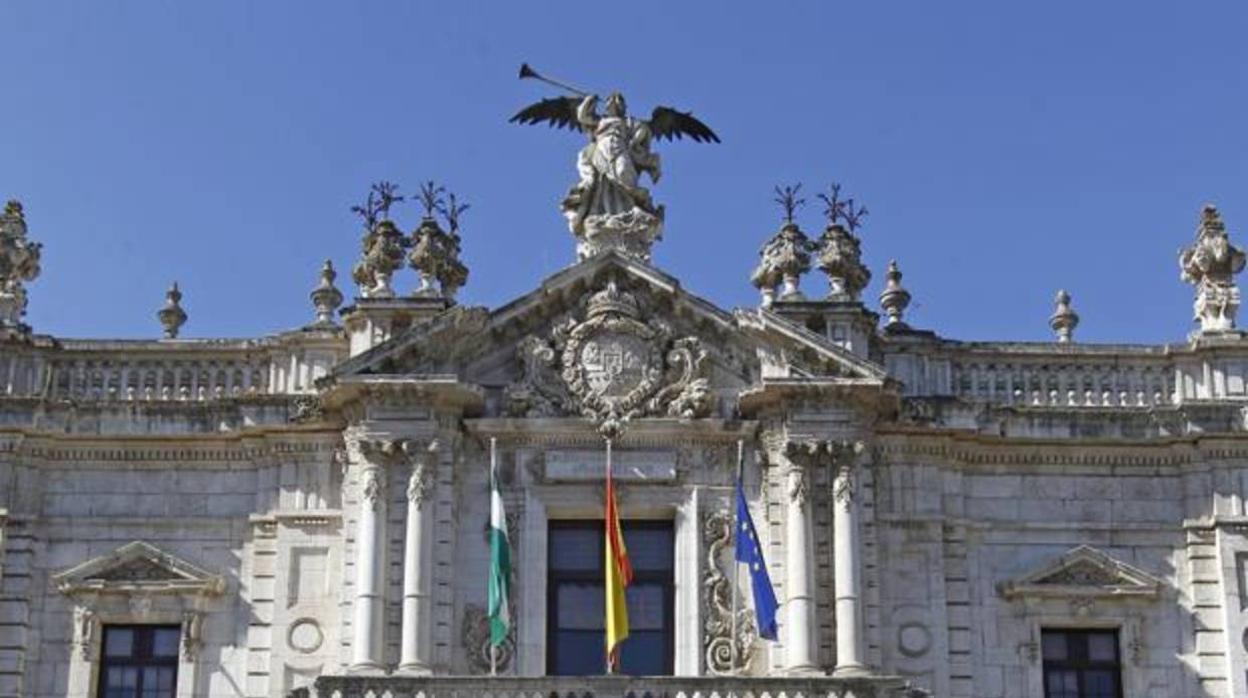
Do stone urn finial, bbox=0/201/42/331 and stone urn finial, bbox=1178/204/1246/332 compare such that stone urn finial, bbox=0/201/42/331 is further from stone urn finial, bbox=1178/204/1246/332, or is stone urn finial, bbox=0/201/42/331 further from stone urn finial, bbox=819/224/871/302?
stone urn finial, bbox=1178/204/1246/332

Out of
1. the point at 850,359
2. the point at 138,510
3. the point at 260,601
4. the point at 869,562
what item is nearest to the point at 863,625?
the point at 869,562

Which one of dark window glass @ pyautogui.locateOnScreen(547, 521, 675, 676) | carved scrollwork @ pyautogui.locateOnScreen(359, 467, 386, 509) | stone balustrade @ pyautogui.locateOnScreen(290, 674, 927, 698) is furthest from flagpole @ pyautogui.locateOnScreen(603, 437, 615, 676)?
carved scrollwork @ pyautogui.locateOnScreen(359, 467, 386, 509)

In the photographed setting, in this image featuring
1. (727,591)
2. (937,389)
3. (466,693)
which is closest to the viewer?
(466,693)

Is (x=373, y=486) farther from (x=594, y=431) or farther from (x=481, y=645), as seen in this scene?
(x=594, y=431)

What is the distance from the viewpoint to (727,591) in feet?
88.7

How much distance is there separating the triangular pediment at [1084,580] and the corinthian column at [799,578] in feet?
8.66

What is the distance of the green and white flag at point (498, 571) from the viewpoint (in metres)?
26.3

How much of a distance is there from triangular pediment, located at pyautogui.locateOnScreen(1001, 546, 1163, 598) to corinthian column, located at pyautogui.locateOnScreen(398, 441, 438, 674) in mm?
6945

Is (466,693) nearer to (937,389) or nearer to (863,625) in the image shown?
(863,625)

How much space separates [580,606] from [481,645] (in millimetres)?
1355

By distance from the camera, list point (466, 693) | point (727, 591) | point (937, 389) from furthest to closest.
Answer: point (937, 389)
point (727, 591)
point (466, 693)

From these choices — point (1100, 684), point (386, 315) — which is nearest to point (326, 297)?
point (386, 315)

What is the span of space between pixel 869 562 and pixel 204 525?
8.07 m

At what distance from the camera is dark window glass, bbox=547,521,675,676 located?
27.1 metres
